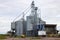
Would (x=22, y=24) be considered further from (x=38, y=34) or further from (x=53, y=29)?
(x=53, y=29)

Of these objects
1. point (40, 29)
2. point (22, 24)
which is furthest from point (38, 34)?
point (22, 24)

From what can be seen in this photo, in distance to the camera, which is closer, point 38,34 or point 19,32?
point 38,34

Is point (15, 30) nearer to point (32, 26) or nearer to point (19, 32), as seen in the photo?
point (19, 32)

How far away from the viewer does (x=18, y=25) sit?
55562 millimetres

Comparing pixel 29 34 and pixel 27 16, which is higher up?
pixel 27 16

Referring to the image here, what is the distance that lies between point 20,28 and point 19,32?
1428 millimetres

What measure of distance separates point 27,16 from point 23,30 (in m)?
4.44

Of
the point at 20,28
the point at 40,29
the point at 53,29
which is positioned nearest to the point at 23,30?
the point at 20,28

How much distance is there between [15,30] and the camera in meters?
55.0

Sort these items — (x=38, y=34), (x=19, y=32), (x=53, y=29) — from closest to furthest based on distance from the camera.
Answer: (x=38, y=34), (x=19, y=32), (x=53, y=29)

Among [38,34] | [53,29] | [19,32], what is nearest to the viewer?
[38,34]

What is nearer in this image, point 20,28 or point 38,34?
point 38,34

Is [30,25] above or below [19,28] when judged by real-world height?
above

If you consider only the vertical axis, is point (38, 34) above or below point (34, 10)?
below
